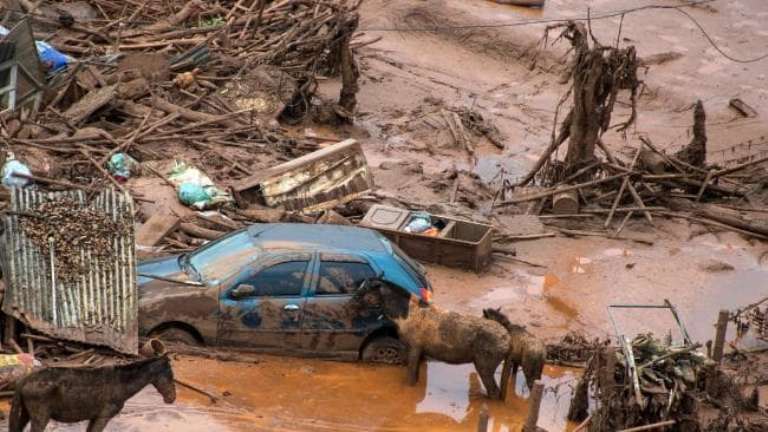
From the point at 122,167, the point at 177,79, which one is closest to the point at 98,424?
the point at 122,167

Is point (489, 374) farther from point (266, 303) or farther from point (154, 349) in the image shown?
point (154, 349)

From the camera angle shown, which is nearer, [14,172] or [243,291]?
[243,291]

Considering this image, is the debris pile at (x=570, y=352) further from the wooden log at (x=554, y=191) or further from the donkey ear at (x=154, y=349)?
the wooden log at (x=554, y=191)

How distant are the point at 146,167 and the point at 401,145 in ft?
22.5

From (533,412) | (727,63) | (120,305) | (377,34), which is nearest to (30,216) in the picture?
(120,305)

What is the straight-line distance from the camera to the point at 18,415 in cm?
1064

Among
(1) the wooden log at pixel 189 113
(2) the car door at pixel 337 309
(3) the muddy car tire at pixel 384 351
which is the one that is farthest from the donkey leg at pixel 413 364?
(1) the wooden log at pixel 189 113

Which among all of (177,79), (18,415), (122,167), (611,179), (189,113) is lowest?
(18,415)

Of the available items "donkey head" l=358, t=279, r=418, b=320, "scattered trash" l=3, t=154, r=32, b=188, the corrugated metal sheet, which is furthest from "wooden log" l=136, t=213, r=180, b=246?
"donkey head" l=358, t=279, r=418, b=320

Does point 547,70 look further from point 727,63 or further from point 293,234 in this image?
point 293,234

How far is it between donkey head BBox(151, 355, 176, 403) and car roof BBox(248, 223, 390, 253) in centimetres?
381

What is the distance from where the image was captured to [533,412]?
454 inches

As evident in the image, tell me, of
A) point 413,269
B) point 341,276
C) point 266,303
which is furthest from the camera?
point 413,269

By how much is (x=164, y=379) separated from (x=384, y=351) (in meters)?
4.41
